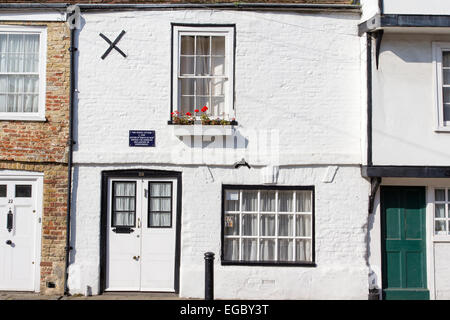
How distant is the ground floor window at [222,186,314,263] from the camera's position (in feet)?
27.5

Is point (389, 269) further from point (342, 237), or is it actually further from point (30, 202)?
point (30, 202)

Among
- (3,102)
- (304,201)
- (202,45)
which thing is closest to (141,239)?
(304,201)

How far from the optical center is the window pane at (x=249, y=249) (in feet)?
27.5

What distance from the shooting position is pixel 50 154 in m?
8.34

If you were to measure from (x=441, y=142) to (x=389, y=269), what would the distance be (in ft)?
8.30

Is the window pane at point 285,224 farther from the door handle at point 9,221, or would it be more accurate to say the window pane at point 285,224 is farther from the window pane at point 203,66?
the door handle at point 9,221

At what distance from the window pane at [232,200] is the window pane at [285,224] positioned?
0.86m

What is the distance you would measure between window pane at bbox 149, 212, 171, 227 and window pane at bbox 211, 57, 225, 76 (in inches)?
113

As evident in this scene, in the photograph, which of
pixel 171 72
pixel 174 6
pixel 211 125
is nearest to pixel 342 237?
pixel 211 125

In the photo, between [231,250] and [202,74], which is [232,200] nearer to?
[231,250]

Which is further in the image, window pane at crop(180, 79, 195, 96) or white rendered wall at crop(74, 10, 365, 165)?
window pane at crop(180, 79, 195, 96)

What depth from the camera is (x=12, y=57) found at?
8578 millimetres

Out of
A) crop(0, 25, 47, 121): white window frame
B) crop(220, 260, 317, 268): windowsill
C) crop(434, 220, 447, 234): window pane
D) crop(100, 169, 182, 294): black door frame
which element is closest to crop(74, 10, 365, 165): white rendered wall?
crop(100, 169, 182, 294): black door frame

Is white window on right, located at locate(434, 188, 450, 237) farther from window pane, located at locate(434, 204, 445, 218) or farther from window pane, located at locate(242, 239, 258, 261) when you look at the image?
window pane, located at locate(242, 239, 258, 261)
